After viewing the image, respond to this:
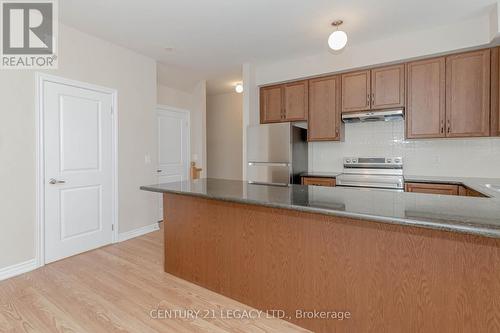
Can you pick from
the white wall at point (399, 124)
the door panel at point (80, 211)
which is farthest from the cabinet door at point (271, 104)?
the door panel at point (80, 211)

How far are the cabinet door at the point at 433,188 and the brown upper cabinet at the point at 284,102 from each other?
5.61ft

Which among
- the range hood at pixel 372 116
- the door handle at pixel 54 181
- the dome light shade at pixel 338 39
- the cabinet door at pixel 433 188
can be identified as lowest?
the cabinet door at pixel 433 188

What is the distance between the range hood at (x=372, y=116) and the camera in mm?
3371

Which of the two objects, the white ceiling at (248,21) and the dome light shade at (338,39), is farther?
the white ceiling at (248,21)

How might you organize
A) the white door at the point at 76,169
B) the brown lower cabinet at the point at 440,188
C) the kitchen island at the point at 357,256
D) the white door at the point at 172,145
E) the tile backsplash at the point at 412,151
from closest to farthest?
the kitchen island at the point at 357,256, the brown lower cabinet at the point at 440,188, the white door at the point at 76,169, the tile backsplash at the point at 412,151, the white door at the point at 172,145

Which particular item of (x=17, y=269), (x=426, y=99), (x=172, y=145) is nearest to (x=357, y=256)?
(x=426, y=99)

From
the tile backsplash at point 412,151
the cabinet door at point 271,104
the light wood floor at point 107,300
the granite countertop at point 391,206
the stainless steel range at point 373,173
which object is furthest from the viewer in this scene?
the cabinet door at point 271,104

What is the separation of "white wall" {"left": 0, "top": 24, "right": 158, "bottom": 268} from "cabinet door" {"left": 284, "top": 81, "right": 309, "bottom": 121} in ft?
6.77

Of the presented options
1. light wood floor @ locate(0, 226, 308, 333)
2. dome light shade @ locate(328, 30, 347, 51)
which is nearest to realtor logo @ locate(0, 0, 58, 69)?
light wood floor @ locate(0, 226, 308, 333)

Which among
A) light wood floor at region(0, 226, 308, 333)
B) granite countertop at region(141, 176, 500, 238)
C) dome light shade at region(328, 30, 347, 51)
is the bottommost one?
light wood floor at region(0, 226, 308, 333)

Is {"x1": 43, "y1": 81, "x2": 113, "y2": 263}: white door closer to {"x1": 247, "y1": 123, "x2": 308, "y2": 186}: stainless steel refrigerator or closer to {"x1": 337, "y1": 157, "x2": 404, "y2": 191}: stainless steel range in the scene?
{"x1": 247, "y1": 123, "x2": 308, "y2": 186}: stainless steel refrigerator

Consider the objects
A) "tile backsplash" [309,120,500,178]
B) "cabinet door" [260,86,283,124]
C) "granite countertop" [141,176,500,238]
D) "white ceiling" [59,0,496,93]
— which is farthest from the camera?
"cabinet door" [260,86,283,124]

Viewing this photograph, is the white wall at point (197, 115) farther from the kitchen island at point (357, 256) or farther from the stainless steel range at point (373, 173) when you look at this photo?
the kitchen island at point (357, 256)

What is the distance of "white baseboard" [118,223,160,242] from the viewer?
12.0ft
